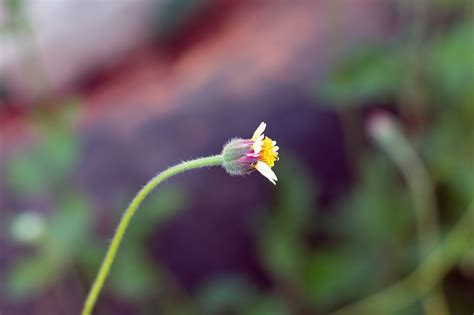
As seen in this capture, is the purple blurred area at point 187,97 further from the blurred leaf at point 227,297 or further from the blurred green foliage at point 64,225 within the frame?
the blurred leaf at point 227,297

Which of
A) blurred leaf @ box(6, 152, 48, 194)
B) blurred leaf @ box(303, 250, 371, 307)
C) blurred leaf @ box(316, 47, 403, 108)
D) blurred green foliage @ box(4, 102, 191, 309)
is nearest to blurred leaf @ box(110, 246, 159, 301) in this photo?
blurred green foliage @ box(4, 102, 191, 309)

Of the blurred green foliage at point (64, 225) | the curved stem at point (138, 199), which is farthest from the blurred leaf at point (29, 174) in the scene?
the curved stem at point (138, 199)

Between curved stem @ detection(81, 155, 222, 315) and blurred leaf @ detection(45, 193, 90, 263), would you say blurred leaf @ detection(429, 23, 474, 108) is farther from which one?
curved stem @ detection(81, 155, 222, 315)

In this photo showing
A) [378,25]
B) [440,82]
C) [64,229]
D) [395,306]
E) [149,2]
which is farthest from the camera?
[149,2]

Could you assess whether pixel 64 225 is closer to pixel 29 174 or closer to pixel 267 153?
pixel 29 174

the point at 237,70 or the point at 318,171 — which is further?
the point at 237,70

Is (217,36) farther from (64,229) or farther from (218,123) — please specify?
(64,229)

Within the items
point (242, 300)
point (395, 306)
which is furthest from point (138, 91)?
point (395, 306)
